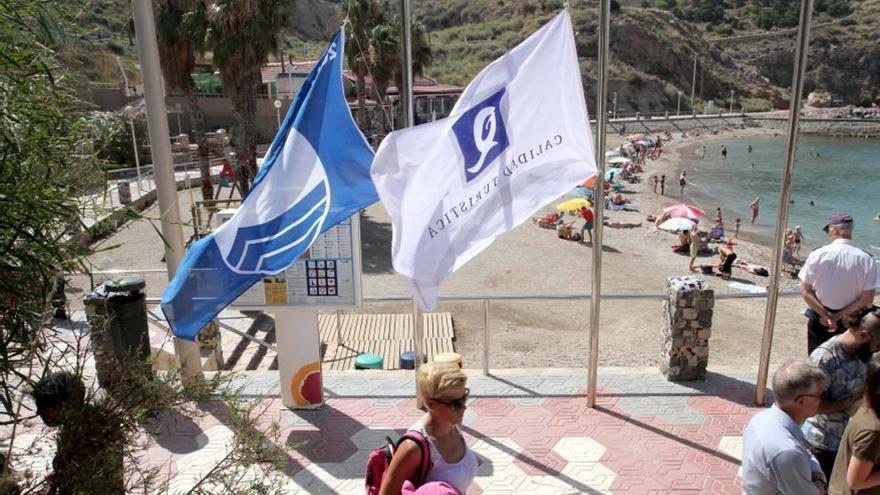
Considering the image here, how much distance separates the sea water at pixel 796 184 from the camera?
35.9 meters

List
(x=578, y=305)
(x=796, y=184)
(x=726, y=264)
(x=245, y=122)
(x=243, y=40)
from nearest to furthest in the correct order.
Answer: (x=578, y=305) → (x=726, y=264) → (x=243, y=40) → (x=245, y=122) → (x=796, y=184)

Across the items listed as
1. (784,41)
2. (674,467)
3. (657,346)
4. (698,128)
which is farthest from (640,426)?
(784,41)

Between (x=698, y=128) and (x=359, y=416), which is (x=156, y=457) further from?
(x=698, y=128)

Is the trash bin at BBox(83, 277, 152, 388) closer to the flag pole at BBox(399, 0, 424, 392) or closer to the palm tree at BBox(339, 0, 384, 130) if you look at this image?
the flag pole at BBox(399, 0, 424, 392)

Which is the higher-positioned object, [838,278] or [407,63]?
[407,63]

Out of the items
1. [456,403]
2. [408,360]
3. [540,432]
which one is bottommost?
[408,360]

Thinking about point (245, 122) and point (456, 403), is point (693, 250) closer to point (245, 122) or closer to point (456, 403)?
point (245, 122)

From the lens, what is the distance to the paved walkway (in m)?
5.63

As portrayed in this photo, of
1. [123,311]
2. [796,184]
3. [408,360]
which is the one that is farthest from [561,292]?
[796,184]

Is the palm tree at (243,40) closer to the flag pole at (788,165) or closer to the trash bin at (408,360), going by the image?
the trash bin at (408,360)

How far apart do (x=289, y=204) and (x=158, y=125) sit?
2073 mm

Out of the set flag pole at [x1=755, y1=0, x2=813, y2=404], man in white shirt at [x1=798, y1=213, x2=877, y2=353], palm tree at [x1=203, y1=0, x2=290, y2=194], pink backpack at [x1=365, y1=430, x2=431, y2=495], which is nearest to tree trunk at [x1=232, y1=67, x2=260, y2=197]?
palm tree at [x1=203, y1=0, x2=290, y2=194]

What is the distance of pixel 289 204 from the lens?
5.59 metres

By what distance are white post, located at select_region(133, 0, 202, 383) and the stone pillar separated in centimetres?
497
